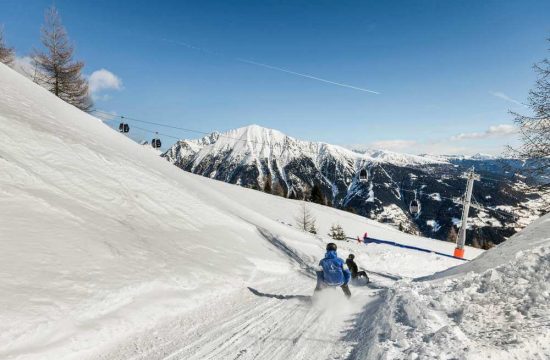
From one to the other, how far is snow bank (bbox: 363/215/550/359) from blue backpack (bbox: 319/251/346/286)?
125 cm

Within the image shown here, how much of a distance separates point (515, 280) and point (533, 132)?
402 inches

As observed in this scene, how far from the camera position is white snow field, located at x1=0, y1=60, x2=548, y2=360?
18.2 ft

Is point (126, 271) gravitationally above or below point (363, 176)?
below

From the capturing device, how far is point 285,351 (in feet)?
18.1

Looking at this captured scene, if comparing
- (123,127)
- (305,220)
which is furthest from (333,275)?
(305,220)

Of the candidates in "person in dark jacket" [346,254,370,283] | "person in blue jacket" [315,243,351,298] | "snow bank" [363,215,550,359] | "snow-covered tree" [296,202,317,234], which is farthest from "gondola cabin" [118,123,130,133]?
"snow bank" [363,215,550,359]

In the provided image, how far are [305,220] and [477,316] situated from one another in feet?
123

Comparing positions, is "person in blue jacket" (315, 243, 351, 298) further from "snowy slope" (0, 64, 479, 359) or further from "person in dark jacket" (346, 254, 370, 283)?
"person in dark jacket" (346, 254, 370, 283)

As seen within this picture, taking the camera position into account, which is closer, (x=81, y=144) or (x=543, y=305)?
(x=543, y=305)

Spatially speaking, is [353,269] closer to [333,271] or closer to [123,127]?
[333,271]

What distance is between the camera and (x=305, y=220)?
43031mm

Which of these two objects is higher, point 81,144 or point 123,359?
point 81,144

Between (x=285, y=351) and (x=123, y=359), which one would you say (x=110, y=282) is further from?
(x=285, y=351)

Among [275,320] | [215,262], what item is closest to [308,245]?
[215,262]
